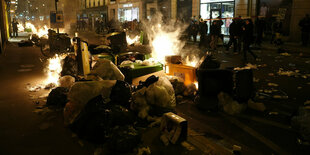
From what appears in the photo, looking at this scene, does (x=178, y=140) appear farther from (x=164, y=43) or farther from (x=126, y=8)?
(x=126, y=8)

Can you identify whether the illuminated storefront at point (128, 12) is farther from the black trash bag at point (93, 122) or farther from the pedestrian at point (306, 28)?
the black trash bag at point (93, 122)

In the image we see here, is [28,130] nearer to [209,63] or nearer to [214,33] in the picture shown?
[209,63]

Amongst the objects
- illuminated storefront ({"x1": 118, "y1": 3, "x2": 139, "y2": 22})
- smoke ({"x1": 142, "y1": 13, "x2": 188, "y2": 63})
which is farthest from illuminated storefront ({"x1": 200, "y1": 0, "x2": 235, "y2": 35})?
illuminated storefront ({"x1": 118, "y1": 3, "x2": 139, "y2": 22})

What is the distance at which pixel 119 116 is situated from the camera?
4.01 m

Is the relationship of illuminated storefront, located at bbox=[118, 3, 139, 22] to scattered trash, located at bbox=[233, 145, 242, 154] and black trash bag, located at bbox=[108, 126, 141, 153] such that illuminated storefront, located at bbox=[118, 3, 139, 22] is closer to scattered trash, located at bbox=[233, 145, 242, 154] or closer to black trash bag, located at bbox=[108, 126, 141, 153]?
black trash bag, located at bbox=[108, 126, 141, 153]

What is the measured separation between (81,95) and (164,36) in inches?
371

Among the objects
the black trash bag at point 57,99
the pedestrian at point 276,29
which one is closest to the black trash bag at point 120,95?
the black trash bag at point 57,99

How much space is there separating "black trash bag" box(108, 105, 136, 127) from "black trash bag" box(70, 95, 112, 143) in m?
0.07

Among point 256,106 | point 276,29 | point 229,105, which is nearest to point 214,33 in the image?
point 276,29

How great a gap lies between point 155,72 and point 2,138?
3745 mm

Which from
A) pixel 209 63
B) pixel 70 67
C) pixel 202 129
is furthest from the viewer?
pixel 70 67

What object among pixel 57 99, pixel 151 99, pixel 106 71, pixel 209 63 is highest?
pixel 209 63

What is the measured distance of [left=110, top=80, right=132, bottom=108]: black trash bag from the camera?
440cm

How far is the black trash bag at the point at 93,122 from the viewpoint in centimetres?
366
